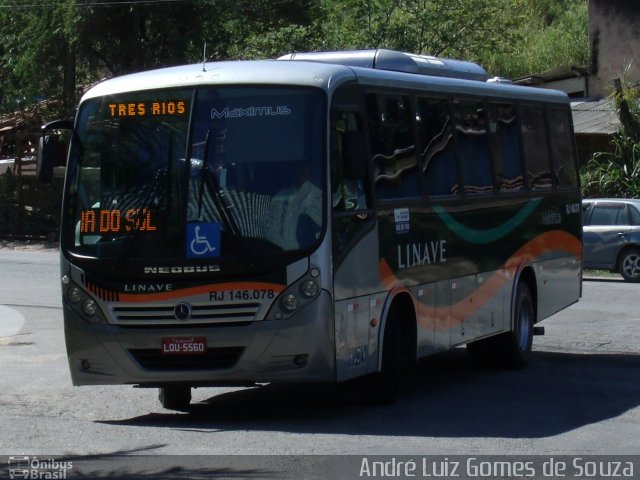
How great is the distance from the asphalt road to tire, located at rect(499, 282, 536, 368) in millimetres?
192

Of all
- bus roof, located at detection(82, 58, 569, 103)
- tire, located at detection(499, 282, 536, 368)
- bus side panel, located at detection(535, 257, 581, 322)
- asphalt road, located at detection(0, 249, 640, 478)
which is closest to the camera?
asphalt road, located at detection(0, 249, 640, 478)

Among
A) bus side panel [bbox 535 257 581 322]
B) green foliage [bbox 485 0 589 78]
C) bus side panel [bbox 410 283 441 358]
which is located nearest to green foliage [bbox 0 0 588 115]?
green foliage [bbox 485 0 589 78]

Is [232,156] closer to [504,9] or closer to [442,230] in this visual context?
[442,230]

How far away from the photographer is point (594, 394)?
442 inches

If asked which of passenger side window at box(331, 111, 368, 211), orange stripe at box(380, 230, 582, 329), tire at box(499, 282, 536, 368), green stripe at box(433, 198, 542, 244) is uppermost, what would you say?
passenger side window at box(331, 111, 368, 211)

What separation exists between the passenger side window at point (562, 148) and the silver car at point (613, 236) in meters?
8.98

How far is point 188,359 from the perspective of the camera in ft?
31.2

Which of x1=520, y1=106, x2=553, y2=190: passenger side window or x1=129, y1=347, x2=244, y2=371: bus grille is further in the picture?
x1=520, y1=106, x2=553, y2=190: passenger side window

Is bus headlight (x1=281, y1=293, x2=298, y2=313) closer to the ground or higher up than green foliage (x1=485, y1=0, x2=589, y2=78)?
closer to the ground

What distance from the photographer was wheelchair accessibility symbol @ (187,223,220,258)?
9391mm

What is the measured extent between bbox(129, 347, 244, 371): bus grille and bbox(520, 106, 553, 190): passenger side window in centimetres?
586

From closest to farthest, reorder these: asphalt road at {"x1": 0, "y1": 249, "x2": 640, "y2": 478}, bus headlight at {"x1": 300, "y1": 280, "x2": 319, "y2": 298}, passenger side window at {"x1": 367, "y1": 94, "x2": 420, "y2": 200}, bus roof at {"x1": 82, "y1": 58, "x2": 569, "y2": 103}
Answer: asphalt road at {"x1": 0, "y1": 249, "x2": 640, "y2": 478}, bus headlight at {"x1": 300, "y1": 280, "x2": 319, "y2": 298}, bus roof at {"x1": 82, "y1": 58, "x2": 569, "y2": 103}, passenger side window at {"x1": 367, "y1": 94, "x2": 420, "y2": 200}

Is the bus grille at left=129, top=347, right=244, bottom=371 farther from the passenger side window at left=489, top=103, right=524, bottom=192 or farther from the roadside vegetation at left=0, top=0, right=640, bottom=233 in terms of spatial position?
the roadside vegetation at left=0, top=0, right=640, bottom=233

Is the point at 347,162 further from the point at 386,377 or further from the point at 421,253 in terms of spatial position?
the point at 386,377
